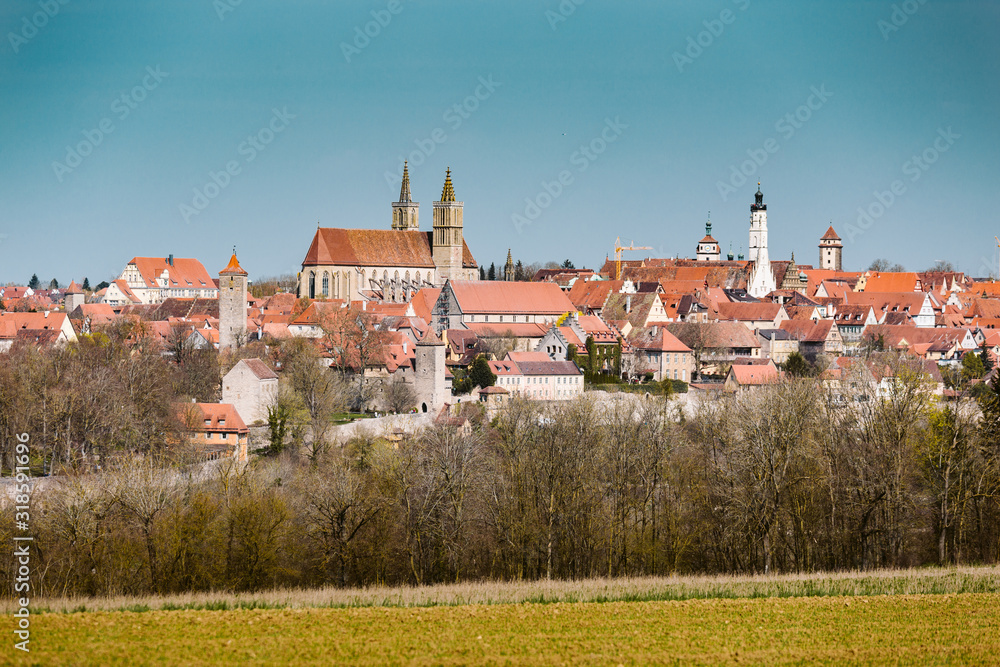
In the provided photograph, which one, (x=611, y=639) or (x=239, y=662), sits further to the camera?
(x=611, y=639)

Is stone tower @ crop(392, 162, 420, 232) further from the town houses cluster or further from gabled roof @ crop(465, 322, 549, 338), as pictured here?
gabled roof @ crop(465, 322, 549, 338)

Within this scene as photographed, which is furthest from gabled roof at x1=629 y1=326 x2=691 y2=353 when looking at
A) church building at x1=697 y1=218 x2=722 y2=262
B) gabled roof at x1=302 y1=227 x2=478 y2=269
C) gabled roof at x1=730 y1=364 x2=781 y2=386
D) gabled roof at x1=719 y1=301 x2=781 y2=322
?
church building at x1=697 y1=218 x2=722 y2=262

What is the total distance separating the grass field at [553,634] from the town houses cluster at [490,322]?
26.3 meters

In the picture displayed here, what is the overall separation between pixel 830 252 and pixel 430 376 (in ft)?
390

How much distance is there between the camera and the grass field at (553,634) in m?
17.5

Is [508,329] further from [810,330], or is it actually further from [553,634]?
[553,634]

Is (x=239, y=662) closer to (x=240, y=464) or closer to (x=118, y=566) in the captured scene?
(x=118, y=566)

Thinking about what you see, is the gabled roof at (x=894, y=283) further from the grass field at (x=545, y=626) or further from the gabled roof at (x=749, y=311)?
the grass field at (x=545, y=626)

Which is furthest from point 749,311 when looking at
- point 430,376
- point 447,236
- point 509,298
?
point 430,376

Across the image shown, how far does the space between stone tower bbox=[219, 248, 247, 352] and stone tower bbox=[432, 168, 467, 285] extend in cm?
3053

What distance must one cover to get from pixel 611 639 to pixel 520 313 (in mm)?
65149

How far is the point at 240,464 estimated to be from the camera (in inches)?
1636

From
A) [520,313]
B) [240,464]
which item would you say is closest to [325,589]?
[240,464]

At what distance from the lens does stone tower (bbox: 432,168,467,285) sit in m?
105
